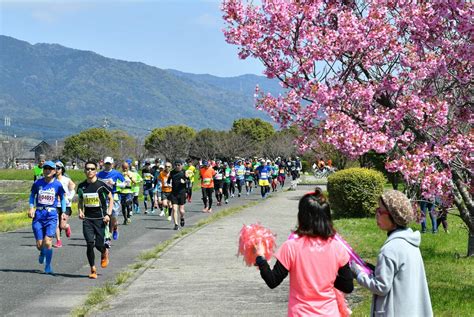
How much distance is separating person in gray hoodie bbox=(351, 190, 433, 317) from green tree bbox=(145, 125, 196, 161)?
123042 millimetres

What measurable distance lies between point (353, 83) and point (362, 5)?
128 centimetres

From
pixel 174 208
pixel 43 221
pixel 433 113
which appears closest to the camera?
pixel 433 113

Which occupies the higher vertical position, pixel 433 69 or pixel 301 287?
pixel 433 69

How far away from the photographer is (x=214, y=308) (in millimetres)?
8656

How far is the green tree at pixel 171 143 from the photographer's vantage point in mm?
132625

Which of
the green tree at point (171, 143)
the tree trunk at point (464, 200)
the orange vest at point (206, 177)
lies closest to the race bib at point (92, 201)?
the tree trunk at point (464, 200)

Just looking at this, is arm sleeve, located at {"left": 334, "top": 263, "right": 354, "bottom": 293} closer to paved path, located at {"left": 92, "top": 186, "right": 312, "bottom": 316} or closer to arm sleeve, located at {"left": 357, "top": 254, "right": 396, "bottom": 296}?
arm sleeve, located at {"left": 357, "top": 254, "right": 396, "bottom": 296}

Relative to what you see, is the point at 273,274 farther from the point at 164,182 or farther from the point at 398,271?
the point at 164,182

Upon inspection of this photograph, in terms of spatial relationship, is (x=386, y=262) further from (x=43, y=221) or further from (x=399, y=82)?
(x=43, y=221)

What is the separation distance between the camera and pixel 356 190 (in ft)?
69.6

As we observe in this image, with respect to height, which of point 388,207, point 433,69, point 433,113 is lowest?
point 388,207

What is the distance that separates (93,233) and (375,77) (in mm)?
5086

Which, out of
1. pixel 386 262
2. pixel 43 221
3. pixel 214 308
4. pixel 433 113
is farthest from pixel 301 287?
pixel 43 221

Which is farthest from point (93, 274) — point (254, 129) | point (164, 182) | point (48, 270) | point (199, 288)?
point (254, 129)
